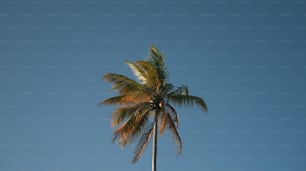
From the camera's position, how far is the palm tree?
134 feet

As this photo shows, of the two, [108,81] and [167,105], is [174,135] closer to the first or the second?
[167,105]

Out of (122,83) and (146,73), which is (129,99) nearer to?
(122,83)

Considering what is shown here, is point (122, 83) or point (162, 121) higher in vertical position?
point (122, 83)

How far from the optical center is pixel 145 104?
4138 centimetres

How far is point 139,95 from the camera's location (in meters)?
41.2

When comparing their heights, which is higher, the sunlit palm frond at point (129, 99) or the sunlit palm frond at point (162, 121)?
the sunlit palm frond at point (129, 99)

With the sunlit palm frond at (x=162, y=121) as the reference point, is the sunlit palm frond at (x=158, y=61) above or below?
above

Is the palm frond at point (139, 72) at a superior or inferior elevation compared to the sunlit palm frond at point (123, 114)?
superior

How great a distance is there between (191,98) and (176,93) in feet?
2.92

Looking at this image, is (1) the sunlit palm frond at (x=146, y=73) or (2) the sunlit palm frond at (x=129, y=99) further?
(1) the sunlit palm frond at (x=146, y=73)

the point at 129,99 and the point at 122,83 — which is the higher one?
the point at 122,83

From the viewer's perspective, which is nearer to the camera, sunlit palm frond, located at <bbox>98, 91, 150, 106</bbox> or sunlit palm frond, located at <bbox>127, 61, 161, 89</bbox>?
sunlit palm frond, located at <bbox>98, 91, 150, 106</bbox>

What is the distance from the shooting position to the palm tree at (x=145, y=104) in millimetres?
40938

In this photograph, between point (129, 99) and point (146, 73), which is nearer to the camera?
point (129, 99)
